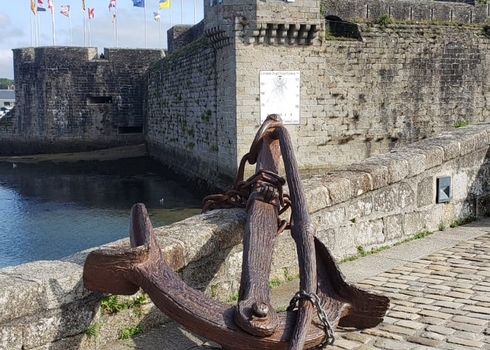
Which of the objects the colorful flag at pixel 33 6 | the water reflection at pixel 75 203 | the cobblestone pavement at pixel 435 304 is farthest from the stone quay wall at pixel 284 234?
the colorful flag at pixel 33 6

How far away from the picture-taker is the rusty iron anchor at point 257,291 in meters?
2.25

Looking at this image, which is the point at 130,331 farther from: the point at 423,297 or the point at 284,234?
the point at 423,297

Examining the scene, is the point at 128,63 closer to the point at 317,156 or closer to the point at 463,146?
the point at 317,156

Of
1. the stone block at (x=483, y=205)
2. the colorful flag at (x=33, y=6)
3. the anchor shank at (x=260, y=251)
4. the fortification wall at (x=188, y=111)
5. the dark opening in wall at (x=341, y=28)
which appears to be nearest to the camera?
the anchor shank at (x=260, y=251)

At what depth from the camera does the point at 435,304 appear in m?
3.59

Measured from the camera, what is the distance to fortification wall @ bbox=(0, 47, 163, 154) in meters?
27.4

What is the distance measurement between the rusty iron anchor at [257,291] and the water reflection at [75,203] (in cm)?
899

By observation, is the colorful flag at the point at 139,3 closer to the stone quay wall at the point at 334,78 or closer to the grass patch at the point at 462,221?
the stone quay wall at the point at 334,78

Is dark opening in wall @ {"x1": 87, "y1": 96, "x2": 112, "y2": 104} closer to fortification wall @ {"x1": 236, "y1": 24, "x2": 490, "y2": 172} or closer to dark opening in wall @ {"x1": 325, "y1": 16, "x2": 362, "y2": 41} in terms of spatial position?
dark opening in wall @ {"x1": 325, "y1": 16, "x2": 362, "y2": 41}

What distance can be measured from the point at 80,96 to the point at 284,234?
25.1 metres

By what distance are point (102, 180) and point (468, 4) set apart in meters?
12.8

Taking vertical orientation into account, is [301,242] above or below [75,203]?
above

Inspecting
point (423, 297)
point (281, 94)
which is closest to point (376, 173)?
point (423, 297)

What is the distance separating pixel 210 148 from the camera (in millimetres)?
16172
